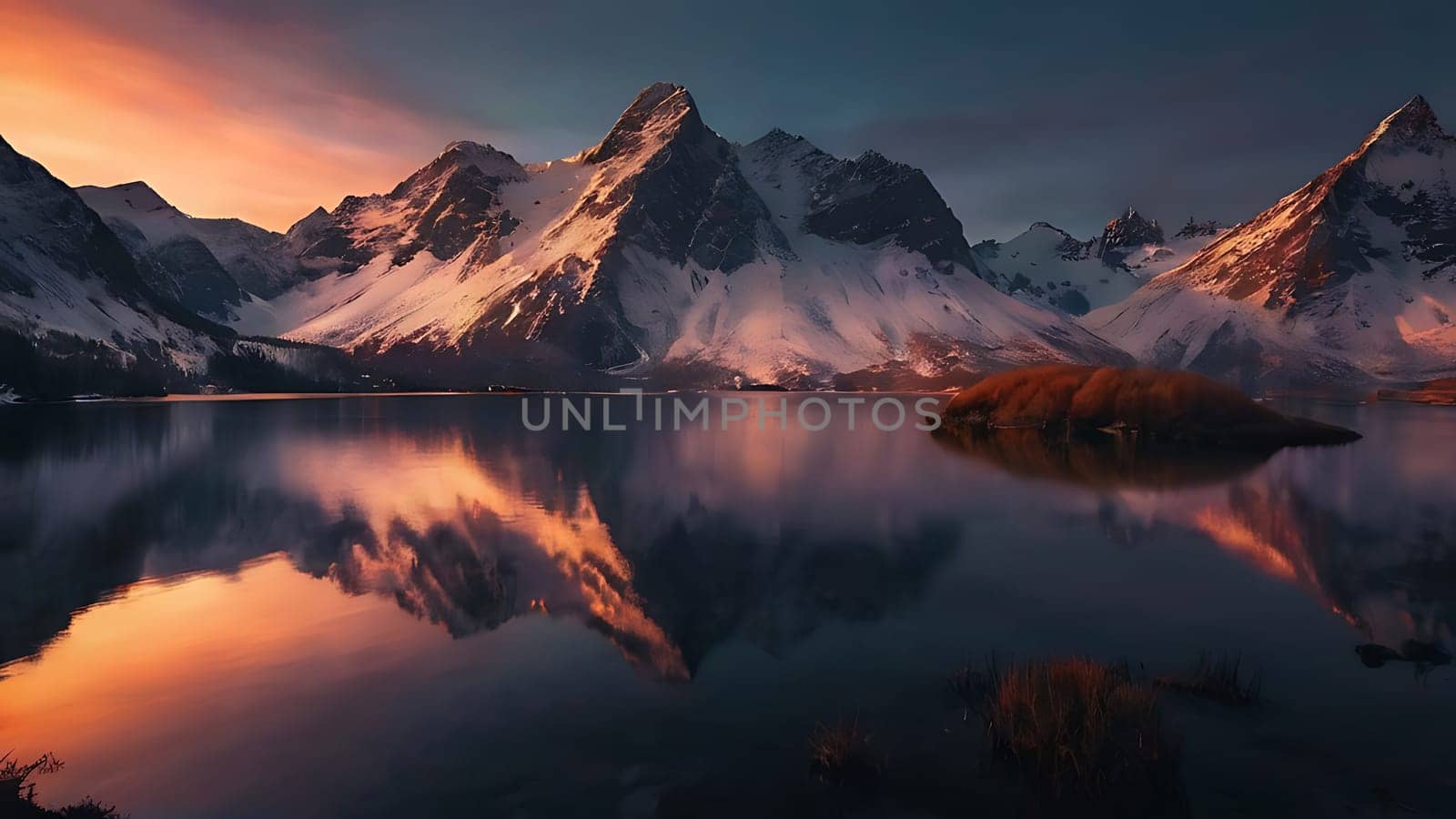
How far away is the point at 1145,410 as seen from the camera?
67062mm

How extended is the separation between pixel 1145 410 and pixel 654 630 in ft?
211

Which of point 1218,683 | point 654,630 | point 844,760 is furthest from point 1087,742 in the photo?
point 654,630

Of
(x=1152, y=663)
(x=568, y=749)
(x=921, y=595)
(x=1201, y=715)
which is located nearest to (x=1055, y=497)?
(x=921, y=595)

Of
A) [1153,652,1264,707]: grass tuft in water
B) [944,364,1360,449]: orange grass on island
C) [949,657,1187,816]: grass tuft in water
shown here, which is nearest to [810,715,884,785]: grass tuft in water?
[949,657,1187,816]: grass tuft in water

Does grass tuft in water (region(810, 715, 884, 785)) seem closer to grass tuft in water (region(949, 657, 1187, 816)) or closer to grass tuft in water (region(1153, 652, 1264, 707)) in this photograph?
grass tuft in water (region(949, 657, 1187, 816))

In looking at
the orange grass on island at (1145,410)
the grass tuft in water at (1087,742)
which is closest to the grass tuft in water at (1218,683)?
the grass tuft in water at (1087,742)

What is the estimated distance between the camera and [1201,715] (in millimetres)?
12031

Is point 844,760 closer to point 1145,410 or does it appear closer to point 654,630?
point 654,630

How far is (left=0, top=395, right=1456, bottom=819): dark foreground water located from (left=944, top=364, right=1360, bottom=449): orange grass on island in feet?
84.4

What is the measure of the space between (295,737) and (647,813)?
6018 millimetres

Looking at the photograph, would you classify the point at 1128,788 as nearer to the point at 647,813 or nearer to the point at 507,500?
the point at 647,813

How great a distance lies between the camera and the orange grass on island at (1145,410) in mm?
63625

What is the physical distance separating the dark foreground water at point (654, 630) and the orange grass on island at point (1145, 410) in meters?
25.7

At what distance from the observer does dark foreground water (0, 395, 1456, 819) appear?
10.4 meters
